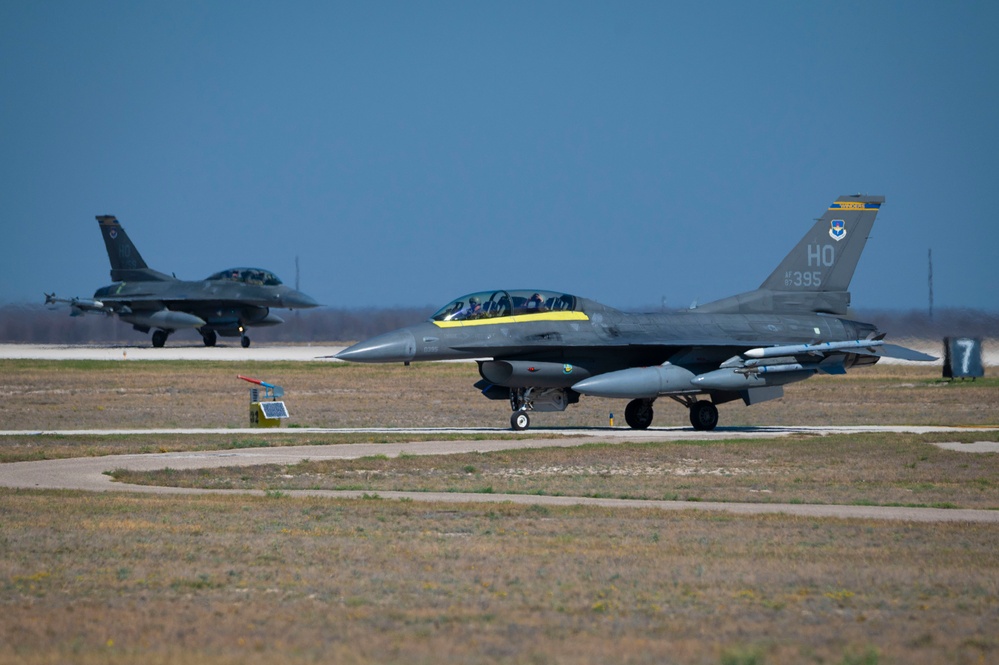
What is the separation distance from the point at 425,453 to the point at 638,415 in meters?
9.01

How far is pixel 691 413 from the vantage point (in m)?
29.7

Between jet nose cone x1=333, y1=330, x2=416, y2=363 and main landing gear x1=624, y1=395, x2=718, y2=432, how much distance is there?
600 centimetres

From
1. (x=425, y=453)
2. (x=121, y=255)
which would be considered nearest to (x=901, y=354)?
(x=425, y=453)

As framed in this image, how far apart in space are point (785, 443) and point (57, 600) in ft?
57.5

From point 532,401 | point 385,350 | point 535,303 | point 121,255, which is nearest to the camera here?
point 385,350

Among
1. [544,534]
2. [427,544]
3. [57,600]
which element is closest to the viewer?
[57,600]

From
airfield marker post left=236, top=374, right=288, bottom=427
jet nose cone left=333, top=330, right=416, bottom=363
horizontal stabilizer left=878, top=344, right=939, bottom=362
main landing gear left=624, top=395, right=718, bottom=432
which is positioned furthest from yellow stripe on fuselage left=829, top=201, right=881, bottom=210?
airfield marker post left=236, top=374, right=288, bottom=427

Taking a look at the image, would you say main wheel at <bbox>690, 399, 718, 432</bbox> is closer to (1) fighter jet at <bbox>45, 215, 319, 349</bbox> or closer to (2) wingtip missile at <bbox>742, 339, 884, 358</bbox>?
(2) wingtip missile at <bbox>742, 339, 884, 358</bbox>

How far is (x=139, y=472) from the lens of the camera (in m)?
19.0

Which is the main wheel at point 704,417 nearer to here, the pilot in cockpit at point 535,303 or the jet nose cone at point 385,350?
the pilot in cockpit at point 535,303

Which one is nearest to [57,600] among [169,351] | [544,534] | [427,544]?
[427,544]

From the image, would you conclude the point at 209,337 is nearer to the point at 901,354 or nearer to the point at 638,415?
the point at 638,415

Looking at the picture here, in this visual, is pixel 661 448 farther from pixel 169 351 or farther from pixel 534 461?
pixel 169 351

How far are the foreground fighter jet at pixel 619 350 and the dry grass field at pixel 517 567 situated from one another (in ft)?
16.4
